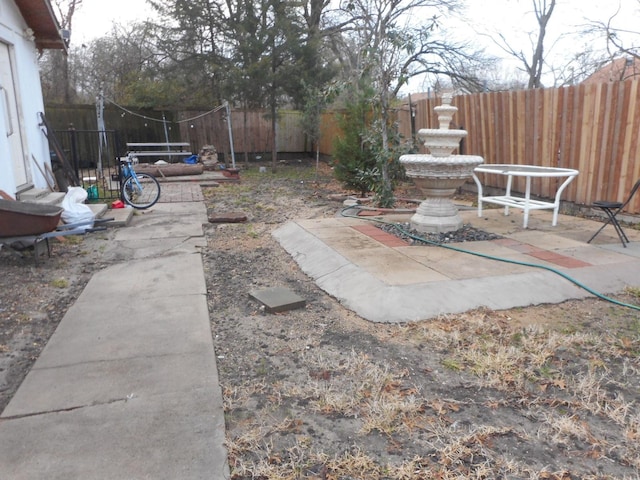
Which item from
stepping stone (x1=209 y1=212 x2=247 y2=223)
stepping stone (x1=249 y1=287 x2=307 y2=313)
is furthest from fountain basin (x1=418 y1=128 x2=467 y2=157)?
stepping stone (x1=209 y1=212 x2=247 y2=223)

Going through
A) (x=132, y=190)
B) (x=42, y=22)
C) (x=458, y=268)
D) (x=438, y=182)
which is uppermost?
(x=42, y=22)

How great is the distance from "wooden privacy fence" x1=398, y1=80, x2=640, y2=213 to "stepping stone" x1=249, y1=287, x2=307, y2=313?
490cm

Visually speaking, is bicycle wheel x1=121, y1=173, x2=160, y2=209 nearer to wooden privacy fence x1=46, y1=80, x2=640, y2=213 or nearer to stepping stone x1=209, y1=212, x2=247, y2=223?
stepping stone x1=209, y1=212, x2=247, y2=223

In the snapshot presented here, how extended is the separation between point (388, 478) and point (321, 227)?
4.64 meters

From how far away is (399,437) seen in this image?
2.51 meters

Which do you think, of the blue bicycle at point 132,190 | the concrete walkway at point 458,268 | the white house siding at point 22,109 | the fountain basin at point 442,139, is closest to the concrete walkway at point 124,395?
the concrete walkway at point 458,268

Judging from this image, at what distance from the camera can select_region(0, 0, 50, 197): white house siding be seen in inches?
273

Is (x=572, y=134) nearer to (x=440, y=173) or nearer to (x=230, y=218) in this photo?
(x=440, y=173)

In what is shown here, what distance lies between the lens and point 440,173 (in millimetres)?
5855

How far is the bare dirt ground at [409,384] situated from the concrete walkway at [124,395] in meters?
0.13

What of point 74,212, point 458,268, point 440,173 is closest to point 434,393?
point 458,268

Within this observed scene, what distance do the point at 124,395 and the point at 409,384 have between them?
170 cm

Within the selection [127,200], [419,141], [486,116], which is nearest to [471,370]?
[419,141]

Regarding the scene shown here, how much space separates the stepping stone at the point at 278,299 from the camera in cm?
419
